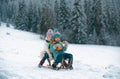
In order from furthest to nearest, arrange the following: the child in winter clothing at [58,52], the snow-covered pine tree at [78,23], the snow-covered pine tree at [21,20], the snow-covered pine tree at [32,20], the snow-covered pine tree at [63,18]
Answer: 1. the snow-covered pine tree at [32,20]
2. the snow-covered pine tree at [21,20]
3. the snow-covered pine tree at [63,18]
4. the snow-covered pine tree at [78,23]
5. the child in winter clothing at [58,52]

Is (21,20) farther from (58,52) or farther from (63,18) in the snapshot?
(58,52)

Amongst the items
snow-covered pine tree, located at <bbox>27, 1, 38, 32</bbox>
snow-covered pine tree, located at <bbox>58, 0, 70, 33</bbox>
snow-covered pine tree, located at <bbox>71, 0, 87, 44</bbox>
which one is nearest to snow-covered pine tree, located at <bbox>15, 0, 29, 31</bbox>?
snow-covered pine tree, located at <bbox>27, 1, 38, 32</bbox>

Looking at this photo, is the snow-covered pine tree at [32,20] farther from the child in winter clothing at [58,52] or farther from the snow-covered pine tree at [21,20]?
the child in winter clothing at [58,52]

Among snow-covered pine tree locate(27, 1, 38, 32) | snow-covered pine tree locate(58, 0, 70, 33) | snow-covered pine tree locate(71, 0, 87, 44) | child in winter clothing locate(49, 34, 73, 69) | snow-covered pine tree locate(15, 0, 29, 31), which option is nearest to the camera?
child in winter clothing locate(49, 34, 73, 69)

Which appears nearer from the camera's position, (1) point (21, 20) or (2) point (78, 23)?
(2) point (78, 23)

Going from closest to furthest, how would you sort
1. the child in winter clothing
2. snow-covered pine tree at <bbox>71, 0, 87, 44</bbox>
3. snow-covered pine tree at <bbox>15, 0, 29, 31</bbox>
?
the child in winter clothing < snow-covered pine tree at <bbox>71, 0, 87, 44</bbox> < snow-covered pine tree at <bbox>15, 0, 29, 31</bbox>

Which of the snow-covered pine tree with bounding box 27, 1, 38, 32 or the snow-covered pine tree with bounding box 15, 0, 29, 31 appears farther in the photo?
the snow-covered pine tree with bounding box 27, 1, 38, 32

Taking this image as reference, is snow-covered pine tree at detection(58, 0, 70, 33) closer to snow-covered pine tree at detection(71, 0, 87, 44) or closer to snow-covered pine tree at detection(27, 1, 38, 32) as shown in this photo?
snow-covered pine tree at detection(71, 0, 87, 44)

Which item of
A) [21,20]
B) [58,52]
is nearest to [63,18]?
[21,20]

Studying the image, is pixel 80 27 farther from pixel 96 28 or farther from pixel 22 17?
pixel 22 17

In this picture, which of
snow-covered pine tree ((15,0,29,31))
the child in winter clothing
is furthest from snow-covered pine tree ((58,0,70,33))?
the child in winter clothing

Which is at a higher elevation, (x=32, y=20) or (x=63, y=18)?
(x=63, y=18)

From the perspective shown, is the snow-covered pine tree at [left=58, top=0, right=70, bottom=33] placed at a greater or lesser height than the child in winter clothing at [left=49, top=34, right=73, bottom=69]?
greater

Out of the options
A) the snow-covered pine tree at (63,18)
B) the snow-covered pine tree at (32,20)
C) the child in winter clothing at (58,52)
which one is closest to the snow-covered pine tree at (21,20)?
the snow-covered pine tree at (32,20)
